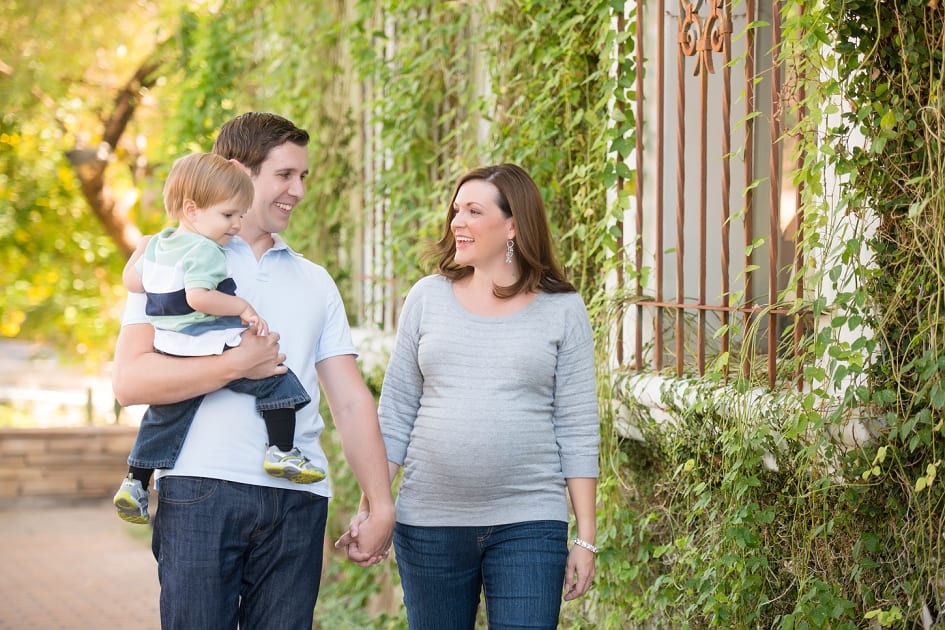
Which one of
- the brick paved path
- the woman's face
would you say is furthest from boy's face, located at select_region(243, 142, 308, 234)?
the brick paved path

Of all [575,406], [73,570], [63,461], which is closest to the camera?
[575,406]

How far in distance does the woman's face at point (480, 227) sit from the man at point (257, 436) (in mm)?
396

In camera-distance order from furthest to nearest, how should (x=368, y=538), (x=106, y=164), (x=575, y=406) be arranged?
1. (x=106, y=164)
2. (x=575, y=406)
3. (x=368, y=538)

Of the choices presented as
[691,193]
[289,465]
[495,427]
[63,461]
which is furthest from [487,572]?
[63,461]

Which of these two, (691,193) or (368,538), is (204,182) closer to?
(368,538)

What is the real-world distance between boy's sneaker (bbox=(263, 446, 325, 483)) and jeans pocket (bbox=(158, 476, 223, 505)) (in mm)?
121

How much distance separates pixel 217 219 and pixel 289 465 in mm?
558

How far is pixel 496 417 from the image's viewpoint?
294 centimetres

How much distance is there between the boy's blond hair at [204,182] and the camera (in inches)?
99.5

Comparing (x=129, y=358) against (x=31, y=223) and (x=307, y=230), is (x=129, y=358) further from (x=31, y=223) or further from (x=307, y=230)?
(x=31, y=223)

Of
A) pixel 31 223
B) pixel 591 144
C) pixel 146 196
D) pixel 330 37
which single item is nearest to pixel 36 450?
pixel 146 196

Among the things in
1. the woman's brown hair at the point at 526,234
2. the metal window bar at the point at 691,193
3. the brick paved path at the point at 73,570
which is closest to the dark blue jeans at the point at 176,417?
the woman's brown hair at the point at 526,234

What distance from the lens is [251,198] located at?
2.61 meters

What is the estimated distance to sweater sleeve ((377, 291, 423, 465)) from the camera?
10.1ft
